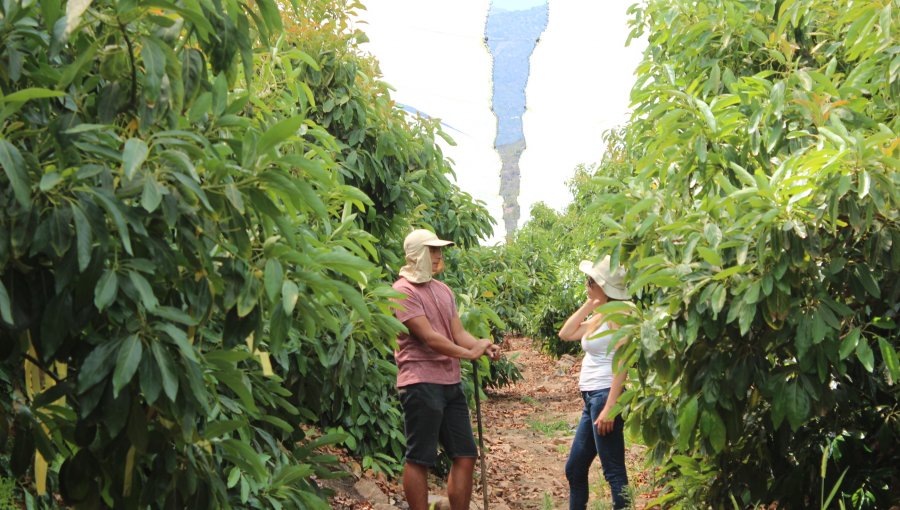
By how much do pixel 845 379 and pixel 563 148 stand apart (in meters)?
15.4

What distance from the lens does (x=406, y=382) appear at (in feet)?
16.0

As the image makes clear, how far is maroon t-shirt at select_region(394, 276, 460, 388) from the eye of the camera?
15.9 feet

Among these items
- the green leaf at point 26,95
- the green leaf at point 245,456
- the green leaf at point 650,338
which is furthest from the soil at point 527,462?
the green leaf at point 26,95

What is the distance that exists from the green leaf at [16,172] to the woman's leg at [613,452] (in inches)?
139

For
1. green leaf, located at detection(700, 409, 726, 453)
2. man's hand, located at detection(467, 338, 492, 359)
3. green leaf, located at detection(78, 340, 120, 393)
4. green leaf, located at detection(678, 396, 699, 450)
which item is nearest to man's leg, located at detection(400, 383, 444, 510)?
man's hand, located at detection(467, 338, 492, 359)

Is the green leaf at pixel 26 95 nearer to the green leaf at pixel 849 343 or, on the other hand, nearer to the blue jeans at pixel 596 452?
the green leaf at pixel 849 343

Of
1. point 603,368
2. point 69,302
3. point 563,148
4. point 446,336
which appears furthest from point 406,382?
point 563,148

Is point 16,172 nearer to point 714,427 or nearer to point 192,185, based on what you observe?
point 192,185

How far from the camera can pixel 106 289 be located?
2.03 meters

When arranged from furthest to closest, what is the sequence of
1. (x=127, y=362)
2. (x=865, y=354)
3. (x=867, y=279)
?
1. (x=867, y=279)
2. (x=865, y=354)
3. (x=127, y=362)

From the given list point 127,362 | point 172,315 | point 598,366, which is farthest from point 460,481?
point 127,362

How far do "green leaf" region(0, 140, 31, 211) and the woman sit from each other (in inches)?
131

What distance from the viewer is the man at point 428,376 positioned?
4848 millimetres

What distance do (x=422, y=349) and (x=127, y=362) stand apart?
115 inches
